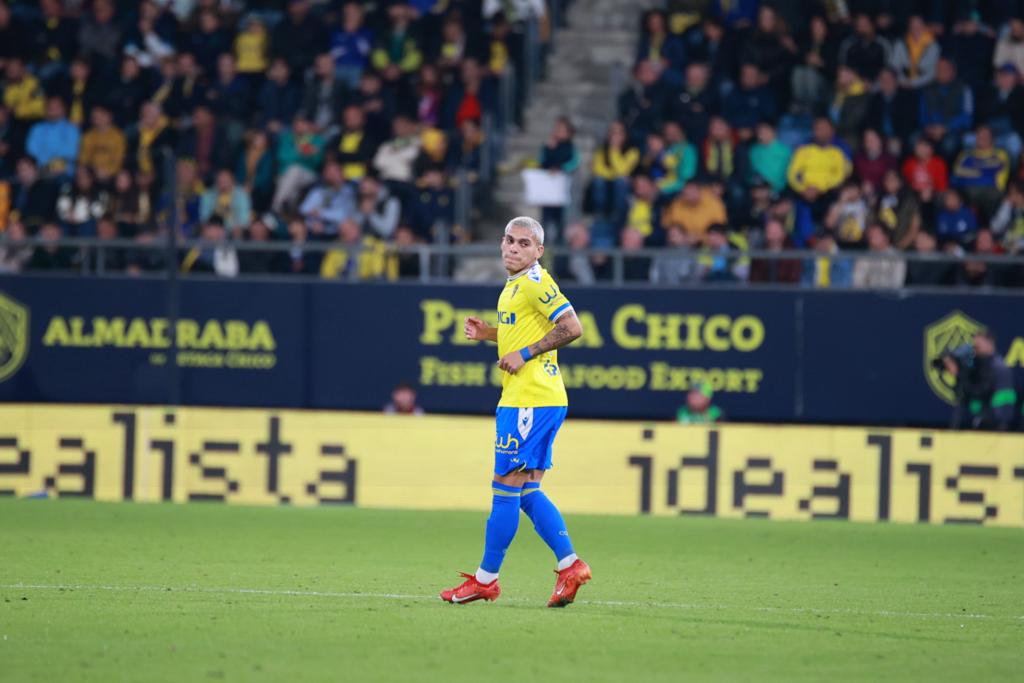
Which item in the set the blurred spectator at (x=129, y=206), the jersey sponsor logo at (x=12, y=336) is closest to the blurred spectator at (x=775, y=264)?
the blurred spectator at (x=129, y=206)

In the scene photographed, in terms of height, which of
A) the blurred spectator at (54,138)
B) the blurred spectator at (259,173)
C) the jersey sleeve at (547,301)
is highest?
the blurred spectator at (54,138)

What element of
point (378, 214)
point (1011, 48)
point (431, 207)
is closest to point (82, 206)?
point (378, 214)

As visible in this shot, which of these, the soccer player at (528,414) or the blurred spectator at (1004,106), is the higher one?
the blurred spectator at (1004,106)

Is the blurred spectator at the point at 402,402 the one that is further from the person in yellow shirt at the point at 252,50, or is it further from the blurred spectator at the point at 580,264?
the person in yellow shirt at the point at 252,50

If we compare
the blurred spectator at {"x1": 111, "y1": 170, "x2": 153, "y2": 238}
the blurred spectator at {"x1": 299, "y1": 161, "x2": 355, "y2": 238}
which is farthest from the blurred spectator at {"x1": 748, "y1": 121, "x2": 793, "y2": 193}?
the blurred spectator at {"x1": 111, "y1": 170, "x2": 153, "y2": 238}

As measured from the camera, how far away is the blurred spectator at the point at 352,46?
22156mm

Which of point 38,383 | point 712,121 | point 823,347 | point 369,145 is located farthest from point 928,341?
point 38,383

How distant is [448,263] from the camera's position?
64.8 ft

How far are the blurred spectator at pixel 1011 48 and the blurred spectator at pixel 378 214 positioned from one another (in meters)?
7.37

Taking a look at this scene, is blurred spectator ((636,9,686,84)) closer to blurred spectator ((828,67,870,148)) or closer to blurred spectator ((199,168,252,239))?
blurred spectator ((828,67,870,148))

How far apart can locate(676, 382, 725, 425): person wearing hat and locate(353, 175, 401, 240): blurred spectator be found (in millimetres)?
3980

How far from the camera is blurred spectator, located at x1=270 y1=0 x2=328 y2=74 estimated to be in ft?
72.6

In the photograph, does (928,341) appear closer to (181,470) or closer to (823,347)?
(823,347)

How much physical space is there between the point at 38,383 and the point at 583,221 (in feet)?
21.5
